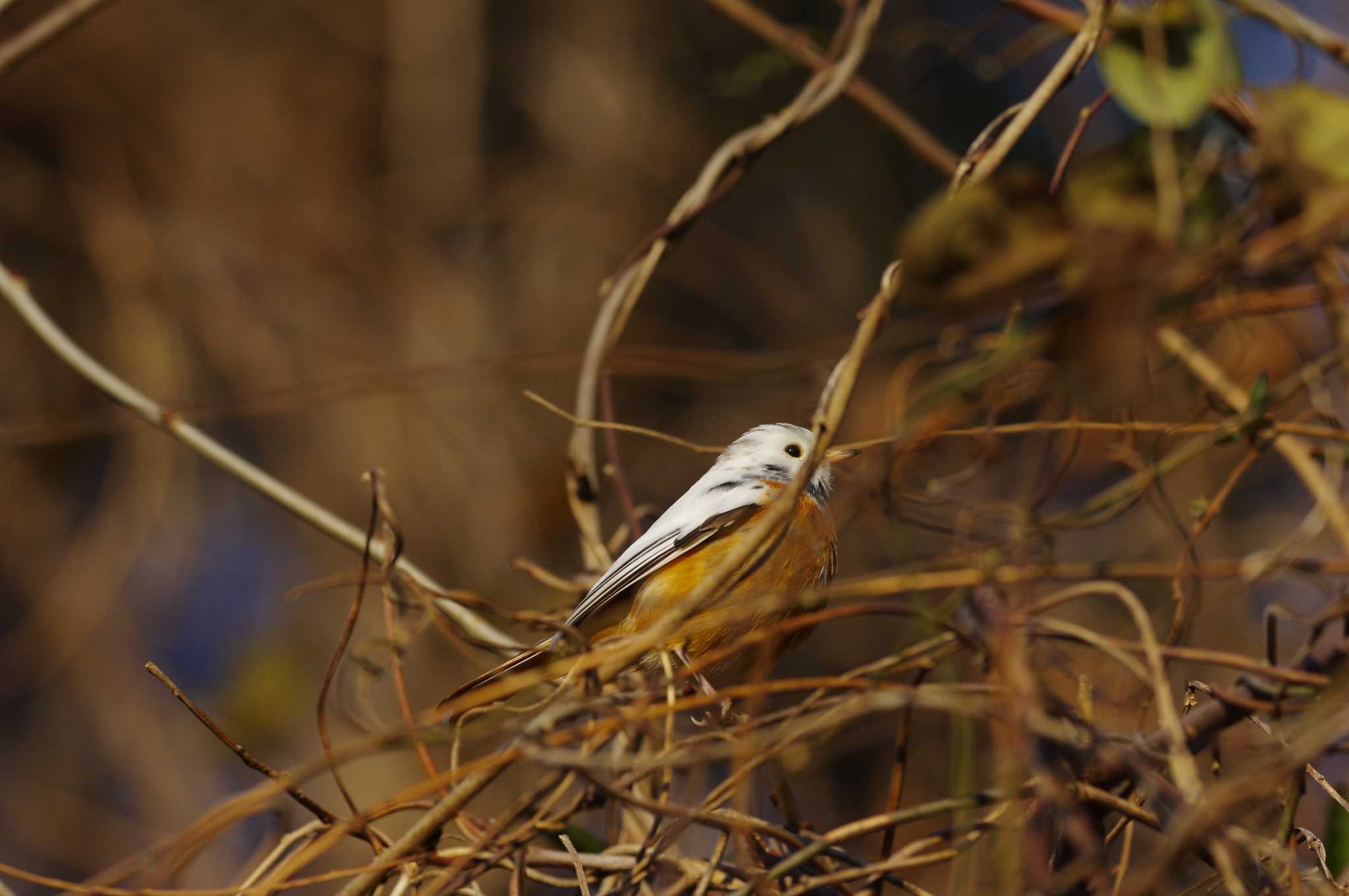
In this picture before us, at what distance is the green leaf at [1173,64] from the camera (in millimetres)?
2771

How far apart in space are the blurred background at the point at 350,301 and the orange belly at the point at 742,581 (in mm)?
3349

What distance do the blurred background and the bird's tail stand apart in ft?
12.3

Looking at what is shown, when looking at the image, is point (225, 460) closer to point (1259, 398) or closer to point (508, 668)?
point (508, 668)

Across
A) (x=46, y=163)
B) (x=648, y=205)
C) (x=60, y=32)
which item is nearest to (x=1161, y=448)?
(x=60, y=32)

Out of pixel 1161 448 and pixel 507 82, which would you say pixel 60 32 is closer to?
pixel 1161 448

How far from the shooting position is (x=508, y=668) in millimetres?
3205

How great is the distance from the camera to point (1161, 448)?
109 inches

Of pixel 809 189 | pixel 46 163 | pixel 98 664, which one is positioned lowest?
pixel 98 664

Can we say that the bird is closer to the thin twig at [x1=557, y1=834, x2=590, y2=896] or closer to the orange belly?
the orange belly

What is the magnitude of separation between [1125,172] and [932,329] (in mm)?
522

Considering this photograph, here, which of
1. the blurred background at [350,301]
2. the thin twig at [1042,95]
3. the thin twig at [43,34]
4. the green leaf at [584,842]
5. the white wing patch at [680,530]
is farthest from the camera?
the blurred background at [350,301]

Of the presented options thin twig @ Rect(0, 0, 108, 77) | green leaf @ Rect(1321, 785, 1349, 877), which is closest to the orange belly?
green leaf @ Rect(1321, 785, 1349, 877)

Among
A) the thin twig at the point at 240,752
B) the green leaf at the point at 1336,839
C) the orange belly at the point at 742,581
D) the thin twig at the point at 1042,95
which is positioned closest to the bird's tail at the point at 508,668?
the orange belly at the point at 742,581

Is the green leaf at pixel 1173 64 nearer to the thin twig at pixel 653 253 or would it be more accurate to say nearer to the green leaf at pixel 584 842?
the thin twig at pixel 653 253
